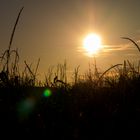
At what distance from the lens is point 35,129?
3.57 m

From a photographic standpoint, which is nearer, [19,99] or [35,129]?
[35,129]

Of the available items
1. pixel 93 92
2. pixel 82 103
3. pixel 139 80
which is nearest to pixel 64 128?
pixel 82 103

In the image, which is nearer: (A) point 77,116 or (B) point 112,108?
(A) point 77,116

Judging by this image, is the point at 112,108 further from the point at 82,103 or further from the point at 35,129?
the point at 35,129

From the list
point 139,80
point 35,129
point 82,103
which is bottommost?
point 35,129

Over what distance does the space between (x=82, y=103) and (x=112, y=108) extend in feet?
1.41

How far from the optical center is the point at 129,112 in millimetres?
4047

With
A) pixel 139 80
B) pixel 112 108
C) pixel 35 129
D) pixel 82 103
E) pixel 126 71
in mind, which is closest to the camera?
pixel 35 129

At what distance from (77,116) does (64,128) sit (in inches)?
13.1

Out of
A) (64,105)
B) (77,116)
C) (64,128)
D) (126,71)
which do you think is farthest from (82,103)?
(126,71)

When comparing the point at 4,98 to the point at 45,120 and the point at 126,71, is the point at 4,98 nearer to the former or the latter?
the point at 45,120

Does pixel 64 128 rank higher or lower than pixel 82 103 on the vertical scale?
lower

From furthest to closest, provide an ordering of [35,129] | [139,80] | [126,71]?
1. [126,71]
2. [139,80]
3. [35,129]

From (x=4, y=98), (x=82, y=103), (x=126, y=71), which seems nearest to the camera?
(x=82, y=103)
